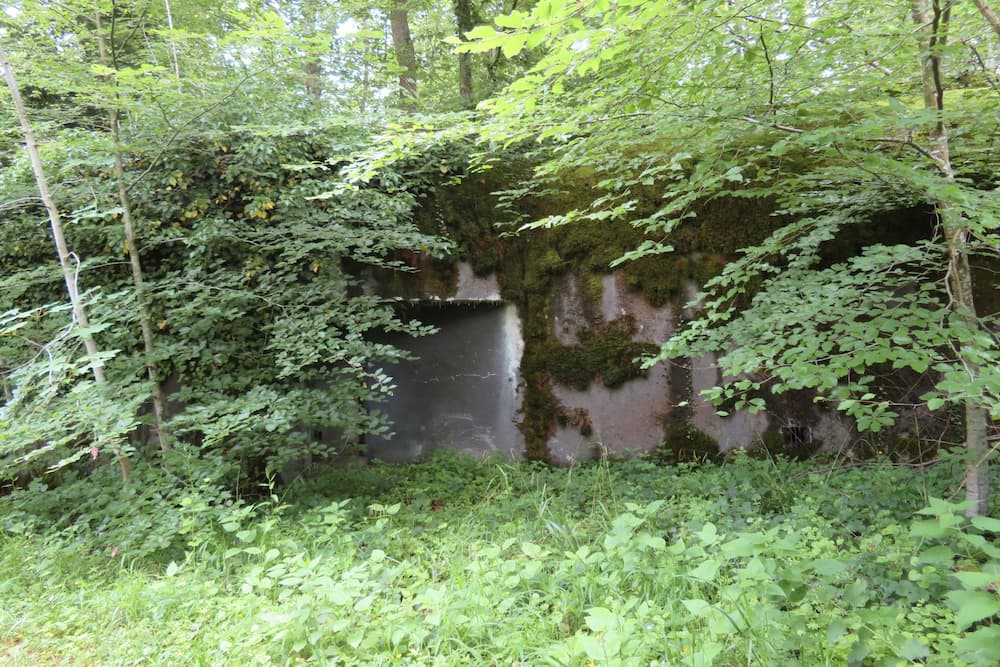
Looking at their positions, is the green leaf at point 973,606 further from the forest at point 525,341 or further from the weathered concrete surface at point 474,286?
the weathered concrete surface at point 474,286

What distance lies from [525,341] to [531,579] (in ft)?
10.8

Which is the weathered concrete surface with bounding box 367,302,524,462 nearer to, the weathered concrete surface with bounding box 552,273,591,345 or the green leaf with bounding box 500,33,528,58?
the weathered concrete surface with bounding box 552,273,591,345

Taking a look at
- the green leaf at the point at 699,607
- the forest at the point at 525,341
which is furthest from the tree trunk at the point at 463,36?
the green leaf at the point at 699,607

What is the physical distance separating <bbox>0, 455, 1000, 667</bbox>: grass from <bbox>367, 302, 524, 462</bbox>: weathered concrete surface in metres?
1.56

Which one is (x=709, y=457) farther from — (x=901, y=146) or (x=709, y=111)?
(x=709, y=111)

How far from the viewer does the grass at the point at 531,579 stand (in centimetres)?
167

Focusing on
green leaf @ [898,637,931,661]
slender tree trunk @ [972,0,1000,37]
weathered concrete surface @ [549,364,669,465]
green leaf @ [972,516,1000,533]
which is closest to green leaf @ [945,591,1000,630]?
green leaf @ [972,516,1000,533]

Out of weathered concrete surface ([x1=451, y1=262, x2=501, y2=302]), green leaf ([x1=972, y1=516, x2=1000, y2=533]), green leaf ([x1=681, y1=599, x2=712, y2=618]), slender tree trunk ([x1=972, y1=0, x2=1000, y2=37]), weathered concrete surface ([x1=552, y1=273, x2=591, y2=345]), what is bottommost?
green leaf ([x1=681, y1=599, x2=712, y2=618])

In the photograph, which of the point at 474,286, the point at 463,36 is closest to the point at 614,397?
the point at 474,286

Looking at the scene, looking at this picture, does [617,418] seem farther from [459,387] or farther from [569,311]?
[459,387]

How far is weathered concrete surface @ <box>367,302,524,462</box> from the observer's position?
5.50 meters

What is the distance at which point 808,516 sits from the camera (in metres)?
2.89

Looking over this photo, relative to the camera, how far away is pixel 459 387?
5.64 m

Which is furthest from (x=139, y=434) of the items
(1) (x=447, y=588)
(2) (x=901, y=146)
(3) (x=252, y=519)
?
(2) (x=901, y=146)
